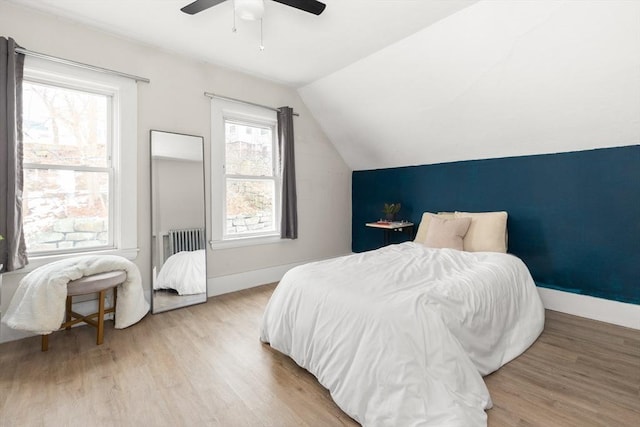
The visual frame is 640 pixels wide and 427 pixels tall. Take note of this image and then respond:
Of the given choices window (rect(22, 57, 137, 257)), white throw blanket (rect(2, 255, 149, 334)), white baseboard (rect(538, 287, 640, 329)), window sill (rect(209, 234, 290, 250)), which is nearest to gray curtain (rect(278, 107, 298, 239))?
window sill (rect(209, 234, 290, 250))

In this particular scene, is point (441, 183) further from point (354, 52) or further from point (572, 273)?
point (354, 52)

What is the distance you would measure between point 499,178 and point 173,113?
3643 millimetres

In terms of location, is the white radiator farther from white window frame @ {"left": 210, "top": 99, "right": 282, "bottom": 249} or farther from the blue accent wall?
the blue accent wall

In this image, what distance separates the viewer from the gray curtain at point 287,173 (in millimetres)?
4023

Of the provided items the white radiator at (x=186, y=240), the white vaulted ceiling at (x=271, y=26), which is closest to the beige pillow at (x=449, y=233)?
the white vaulted ceiling at (x=271, y=26)

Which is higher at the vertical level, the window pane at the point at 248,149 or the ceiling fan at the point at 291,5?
the ceiling fan at the point at 291,5

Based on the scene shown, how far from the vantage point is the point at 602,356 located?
2.20 metres

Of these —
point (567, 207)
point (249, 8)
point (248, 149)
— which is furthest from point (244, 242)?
point (567, 207)

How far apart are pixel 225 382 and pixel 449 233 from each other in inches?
98.1

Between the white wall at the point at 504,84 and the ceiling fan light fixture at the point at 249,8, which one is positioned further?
the white wall at the point at 504,84

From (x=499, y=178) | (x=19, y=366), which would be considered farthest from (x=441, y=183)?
(x=19, y=366)

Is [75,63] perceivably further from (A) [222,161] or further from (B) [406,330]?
(B) [406,330]

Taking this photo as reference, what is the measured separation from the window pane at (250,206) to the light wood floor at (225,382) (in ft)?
4.81

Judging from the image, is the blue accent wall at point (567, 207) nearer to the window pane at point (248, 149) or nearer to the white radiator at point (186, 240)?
the window pane at point (248, 149)
